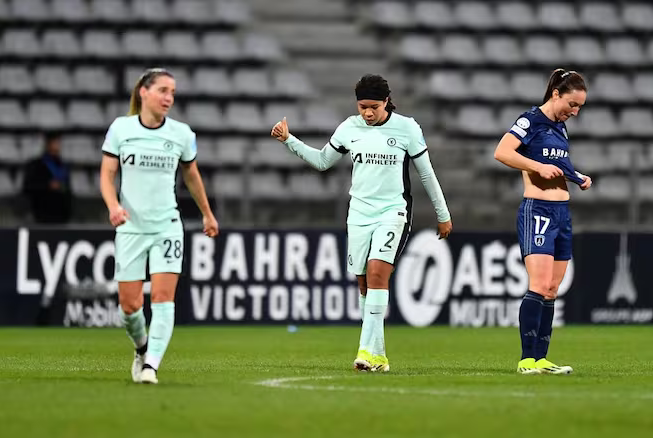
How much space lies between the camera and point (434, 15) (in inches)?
941

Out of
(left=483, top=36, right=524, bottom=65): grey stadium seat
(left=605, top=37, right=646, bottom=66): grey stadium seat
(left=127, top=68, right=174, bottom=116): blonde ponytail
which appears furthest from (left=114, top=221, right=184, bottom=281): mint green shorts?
(left=605, top=37, right=646, bottom=66): grey stadium seat

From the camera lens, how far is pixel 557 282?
952 centimetres

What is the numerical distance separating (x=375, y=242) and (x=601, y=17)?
16068 millimetres

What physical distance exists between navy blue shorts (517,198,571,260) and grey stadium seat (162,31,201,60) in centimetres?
1321

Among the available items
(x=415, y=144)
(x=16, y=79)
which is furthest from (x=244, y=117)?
(x=415, y=144)

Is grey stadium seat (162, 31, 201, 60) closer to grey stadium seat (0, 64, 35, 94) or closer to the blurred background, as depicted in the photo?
the blurred background

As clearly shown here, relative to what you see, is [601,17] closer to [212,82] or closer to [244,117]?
[244,117]

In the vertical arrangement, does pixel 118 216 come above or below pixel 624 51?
below

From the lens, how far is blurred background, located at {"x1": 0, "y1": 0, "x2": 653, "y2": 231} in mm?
19188

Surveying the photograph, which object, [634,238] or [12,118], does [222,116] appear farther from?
[634,238]

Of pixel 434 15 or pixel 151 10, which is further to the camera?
pixel 434 15

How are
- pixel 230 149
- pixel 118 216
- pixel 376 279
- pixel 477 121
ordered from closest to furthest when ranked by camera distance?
pixel 118 216 < pixel 376 279 < pixel 230 149 < pixel 477 121

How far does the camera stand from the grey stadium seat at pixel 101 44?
21.5m

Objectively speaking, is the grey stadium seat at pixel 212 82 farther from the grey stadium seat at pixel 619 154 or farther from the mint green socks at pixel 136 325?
the mint green socks at pixel 136 325
